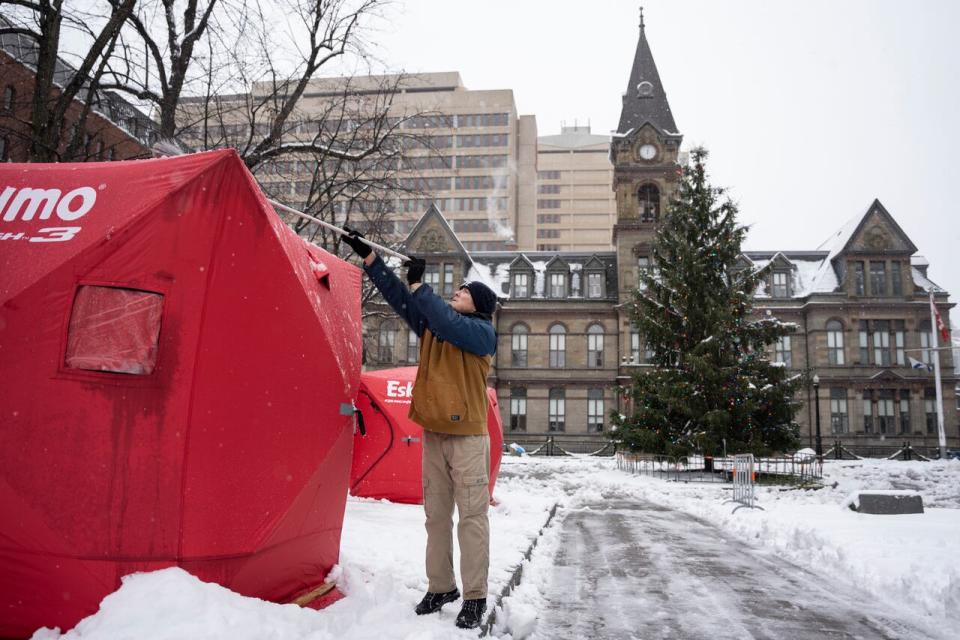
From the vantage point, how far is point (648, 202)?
44.0 meters

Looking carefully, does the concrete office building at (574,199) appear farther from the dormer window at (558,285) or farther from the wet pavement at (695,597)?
the wet pavement at (695,597)

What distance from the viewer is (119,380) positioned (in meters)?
3.43

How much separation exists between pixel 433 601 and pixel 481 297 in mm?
1978

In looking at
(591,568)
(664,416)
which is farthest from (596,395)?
(591,568)

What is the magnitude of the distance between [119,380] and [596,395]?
41090 millimetres

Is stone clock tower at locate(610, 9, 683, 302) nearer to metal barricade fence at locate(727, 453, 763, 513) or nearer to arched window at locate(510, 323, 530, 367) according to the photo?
arched window at locate(510, 323, 530, 367)

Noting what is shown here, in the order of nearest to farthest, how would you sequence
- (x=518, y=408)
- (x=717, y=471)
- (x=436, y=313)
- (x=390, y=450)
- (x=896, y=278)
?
(x=436, y=313) < (x=390, y=450) < (x=717, y=471) < (x=896, y=278) < (x=518, y=408)

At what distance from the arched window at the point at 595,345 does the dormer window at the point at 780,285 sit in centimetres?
1125

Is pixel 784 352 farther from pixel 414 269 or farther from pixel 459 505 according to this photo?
pixel 414 269

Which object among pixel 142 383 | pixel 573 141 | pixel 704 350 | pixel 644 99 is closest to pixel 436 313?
pixel 142 383

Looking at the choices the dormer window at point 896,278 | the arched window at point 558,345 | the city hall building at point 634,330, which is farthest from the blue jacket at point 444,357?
the dormer window at point 896,278

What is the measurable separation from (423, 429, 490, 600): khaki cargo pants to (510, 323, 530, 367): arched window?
131 ft

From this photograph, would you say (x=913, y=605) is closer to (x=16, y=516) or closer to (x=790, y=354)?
(x=16, y=516)

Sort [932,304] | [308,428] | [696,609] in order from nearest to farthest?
[308,428]
[696,609]
[932,304]
